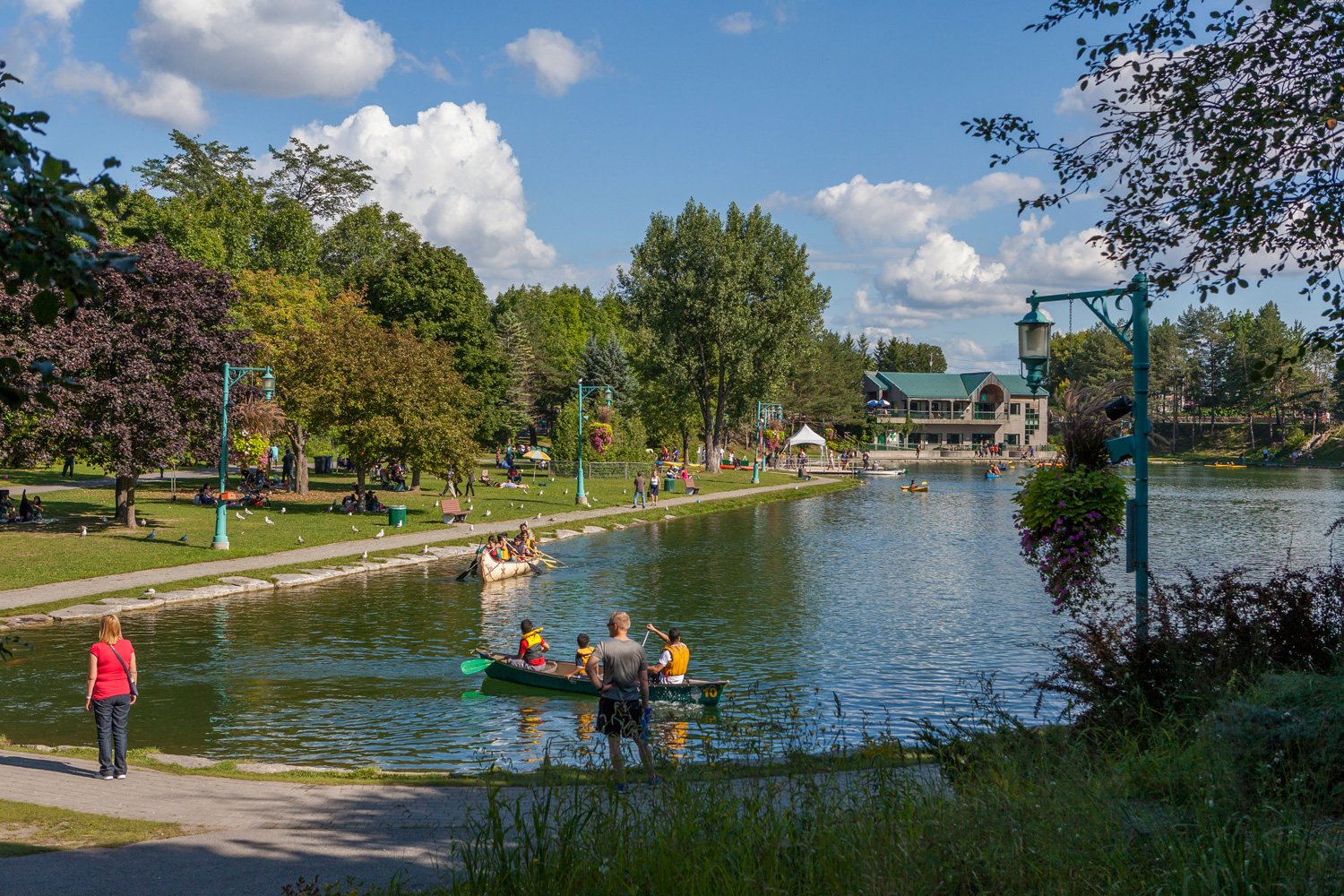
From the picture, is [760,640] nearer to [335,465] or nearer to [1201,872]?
[1201,872]

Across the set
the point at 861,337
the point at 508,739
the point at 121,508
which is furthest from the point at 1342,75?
the point at 861,337

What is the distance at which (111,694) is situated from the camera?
10914mm

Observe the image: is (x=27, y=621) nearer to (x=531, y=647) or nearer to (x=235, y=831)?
(x=531, y=647)

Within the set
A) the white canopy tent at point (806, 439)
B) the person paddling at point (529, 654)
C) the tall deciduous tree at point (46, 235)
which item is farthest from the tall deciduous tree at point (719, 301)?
the tall deciduous tree at point (46, 235)

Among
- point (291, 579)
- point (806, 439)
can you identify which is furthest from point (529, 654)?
point (806, 439)

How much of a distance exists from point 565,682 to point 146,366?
20.0m

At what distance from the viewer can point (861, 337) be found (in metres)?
166

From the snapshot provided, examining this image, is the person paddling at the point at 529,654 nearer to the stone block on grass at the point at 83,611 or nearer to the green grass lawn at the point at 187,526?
the stone block on grass at the point at 83,611

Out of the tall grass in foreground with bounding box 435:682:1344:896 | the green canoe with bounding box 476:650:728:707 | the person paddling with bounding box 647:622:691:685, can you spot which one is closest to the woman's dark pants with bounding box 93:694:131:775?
the tall grass in foreground with bounding box 435:682:1344:896

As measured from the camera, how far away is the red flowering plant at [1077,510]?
1140 centimetres

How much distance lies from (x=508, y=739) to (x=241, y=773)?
3591mm

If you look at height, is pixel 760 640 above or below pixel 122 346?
below

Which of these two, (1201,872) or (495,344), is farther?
(495,344)

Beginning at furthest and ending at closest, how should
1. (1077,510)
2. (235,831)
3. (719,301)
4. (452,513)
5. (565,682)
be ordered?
(719,301), (452,513), (565,682), (1077,510), (235,831)
